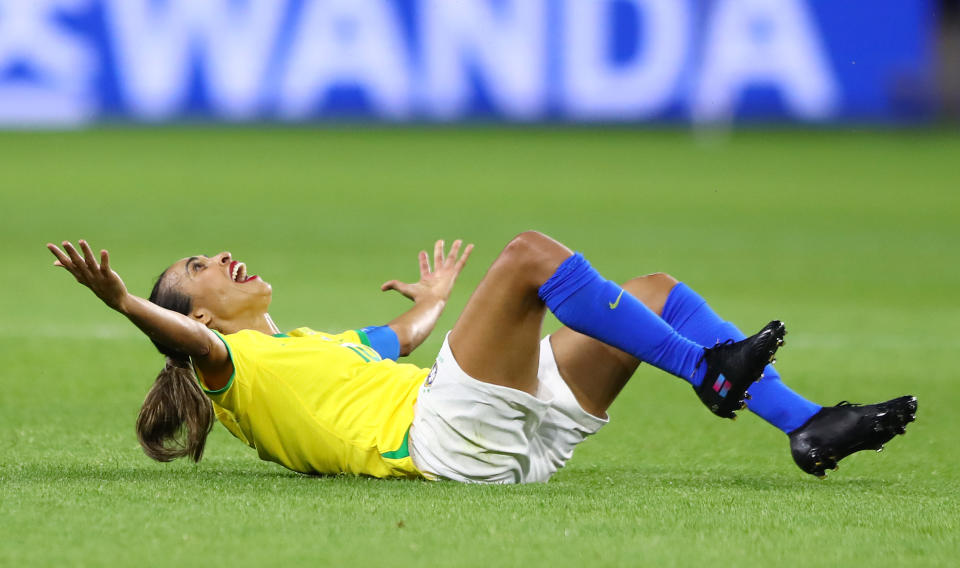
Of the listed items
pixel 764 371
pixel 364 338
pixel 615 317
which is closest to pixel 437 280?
pixel 364 338

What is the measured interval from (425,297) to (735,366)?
166cm

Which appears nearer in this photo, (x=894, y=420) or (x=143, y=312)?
(x=143, y=312)

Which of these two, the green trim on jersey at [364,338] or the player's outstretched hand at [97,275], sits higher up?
the player's outstretched hand at [97,275]

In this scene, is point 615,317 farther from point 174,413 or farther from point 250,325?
point 174,413

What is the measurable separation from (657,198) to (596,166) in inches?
136

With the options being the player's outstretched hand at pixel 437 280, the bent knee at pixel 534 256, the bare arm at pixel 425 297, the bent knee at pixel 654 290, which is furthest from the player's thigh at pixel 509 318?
the player's outstretched hand at pixel 437 280

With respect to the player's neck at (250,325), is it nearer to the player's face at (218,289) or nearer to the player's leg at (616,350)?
the player's face at (218,289)

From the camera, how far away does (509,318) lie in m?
4.55

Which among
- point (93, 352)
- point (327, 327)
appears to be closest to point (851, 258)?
A: point (327, 327)

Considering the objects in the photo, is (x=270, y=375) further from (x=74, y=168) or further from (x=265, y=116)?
(x=265, y=116)

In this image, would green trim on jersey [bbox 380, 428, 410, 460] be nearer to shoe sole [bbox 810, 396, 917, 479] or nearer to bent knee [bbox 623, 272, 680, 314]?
bent knee [bbox 623, 272, 680, 314]

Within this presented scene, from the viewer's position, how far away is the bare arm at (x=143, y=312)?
4.22m

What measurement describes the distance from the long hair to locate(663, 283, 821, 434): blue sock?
1.60 meters

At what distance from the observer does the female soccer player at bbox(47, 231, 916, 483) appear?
4.43 metres
